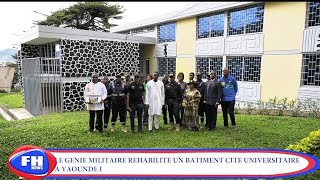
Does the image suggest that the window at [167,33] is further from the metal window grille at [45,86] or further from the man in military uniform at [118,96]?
the man in military uniform at [118,96]

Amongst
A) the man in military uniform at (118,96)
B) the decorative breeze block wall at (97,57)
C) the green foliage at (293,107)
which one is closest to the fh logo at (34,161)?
the man in military uniform at (118,96)

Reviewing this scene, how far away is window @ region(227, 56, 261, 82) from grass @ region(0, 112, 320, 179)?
16.9ft

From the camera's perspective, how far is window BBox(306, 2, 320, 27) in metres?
10.5

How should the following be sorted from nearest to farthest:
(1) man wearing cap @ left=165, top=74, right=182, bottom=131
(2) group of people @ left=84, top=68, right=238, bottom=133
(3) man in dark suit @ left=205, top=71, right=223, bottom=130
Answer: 1. (2) group of people @ left=84, top=68, right=238, bottom=133
2. (3) man in dark suit @ left=205, top=71, right=223, bottom=130
3. (1) man wearing cap @ left=165, top=74, right=182, bottom=131

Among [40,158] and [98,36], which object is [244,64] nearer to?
[98,36]

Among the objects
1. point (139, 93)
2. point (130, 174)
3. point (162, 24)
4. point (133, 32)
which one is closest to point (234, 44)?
point (162, 24)

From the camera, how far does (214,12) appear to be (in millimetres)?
14383

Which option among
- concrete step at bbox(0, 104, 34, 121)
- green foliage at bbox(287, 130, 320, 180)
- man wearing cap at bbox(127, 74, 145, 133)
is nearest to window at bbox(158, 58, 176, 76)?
concrete step at bbox(0, 104, 34, 121)

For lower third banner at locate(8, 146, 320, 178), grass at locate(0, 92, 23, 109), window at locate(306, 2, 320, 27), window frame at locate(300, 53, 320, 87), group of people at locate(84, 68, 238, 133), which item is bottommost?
grass at locate(0, 92, 23, 109)

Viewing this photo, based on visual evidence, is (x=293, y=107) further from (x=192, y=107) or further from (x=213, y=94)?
(x=192, y=107)

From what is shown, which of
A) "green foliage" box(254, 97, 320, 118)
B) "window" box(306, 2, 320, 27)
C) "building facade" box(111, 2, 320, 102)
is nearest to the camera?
"green foliage" box(254, 97, 320, 118)

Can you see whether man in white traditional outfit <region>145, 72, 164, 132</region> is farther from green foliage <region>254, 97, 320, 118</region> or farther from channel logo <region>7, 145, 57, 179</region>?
green foliage <region>254, 97, 320, 118</region>

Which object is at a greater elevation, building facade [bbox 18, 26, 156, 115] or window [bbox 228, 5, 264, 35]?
window [bbox 228, 5, 264, 35]

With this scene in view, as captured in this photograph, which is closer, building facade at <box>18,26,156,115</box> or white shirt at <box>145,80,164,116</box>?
white shirt at <box>145,80,164,116</box>
